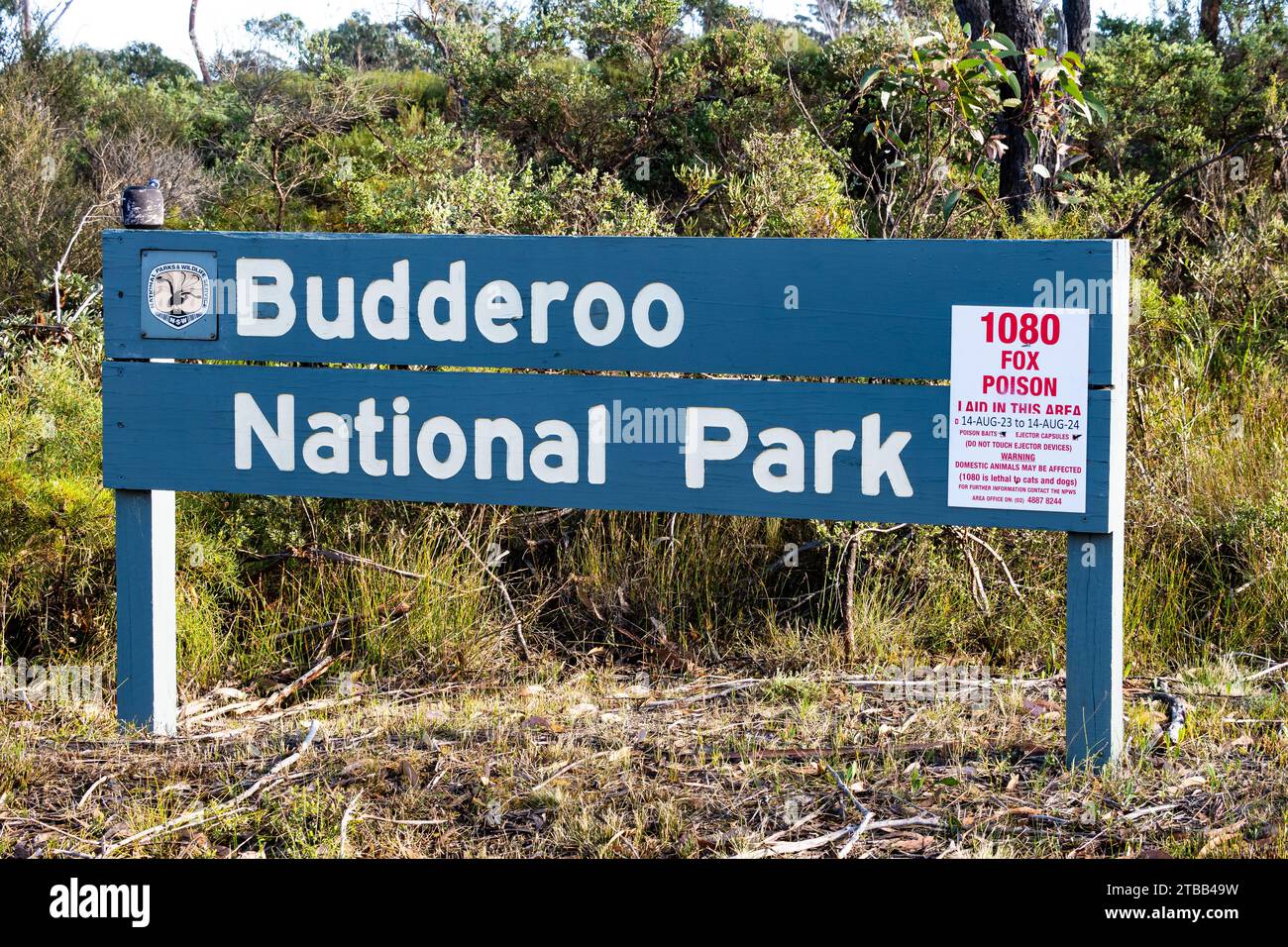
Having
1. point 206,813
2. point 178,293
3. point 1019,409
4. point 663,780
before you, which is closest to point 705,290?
point 1019,409

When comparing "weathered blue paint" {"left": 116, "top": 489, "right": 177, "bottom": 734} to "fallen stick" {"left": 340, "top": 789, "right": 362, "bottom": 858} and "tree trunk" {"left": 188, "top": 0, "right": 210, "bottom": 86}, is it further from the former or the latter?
"tree trunk" {"left": 188, "top": 0, "right": 210, "bottom": 86}

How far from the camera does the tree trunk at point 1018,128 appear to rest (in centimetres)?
778

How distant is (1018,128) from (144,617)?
19.7 feet

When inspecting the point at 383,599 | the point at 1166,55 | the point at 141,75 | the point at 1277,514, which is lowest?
the point at 383,599

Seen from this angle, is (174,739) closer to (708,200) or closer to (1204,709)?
(1204,709)

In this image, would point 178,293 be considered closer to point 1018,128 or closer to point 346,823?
point 346,823

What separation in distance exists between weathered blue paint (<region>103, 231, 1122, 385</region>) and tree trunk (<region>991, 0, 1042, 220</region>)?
168 inches

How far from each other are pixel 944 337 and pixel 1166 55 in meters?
8.21

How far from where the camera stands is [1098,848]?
296 cm

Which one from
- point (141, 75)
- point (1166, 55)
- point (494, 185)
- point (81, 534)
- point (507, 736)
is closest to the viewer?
point (507, 736)

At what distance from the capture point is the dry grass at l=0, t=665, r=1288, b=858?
3.04 meters

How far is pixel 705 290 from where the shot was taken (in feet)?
11.7

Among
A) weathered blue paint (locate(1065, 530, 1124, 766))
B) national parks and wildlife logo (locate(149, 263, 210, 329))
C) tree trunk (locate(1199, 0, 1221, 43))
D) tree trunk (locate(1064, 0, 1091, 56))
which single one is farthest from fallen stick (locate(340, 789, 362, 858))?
tree trunk (locate(1199, 0, 1221, 43))
